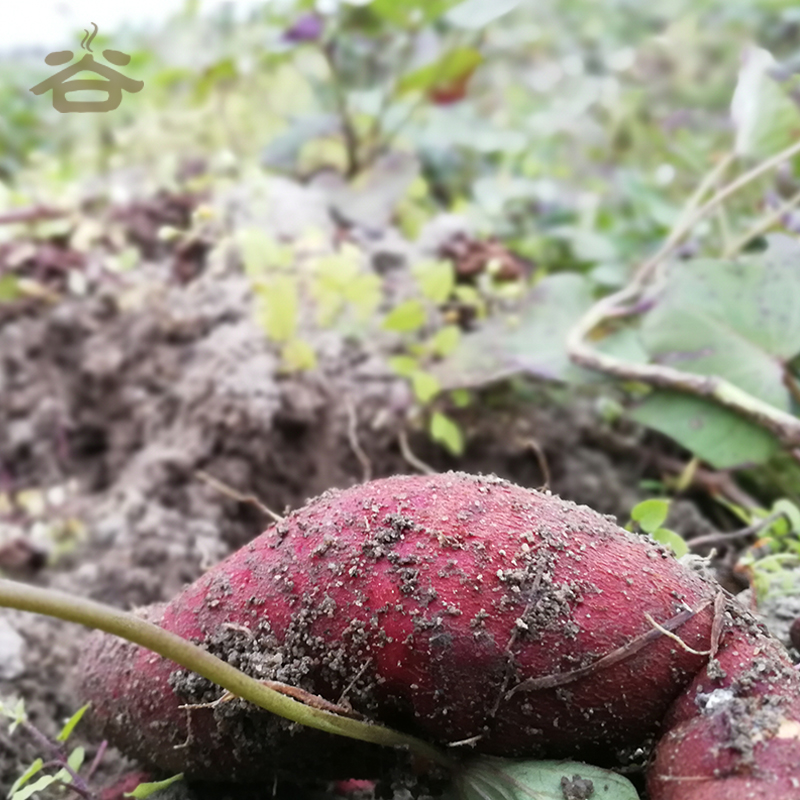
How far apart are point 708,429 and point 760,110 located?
534 millimetres

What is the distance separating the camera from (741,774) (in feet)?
1.51

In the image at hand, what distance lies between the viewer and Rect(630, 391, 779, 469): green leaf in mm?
876

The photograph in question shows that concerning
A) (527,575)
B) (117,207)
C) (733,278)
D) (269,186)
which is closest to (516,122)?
(269,186)

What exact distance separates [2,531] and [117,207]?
2.40 feet

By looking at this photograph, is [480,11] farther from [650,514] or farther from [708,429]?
[650,514]

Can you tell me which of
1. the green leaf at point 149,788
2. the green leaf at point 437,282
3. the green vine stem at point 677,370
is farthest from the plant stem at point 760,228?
the green leaf at point 149,788

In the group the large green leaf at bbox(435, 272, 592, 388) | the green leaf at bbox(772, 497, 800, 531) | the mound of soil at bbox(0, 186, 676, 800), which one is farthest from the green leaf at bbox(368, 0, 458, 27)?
the green leaf at bbox(772, 497, 800, 531)

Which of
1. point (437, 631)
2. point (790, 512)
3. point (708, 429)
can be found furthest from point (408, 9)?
point (437, 631)

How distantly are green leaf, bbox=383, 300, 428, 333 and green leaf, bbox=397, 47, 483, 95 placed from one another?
62 cm

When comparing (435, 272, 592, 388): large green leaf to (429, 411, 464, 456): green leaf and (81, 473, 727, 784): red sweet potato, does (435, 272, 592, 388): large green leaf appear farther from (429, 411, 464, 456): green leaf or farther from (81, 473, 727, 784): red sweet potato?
(81, 473, 727, 784): red sweet potato

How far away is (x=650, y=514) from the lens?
2.22 feet

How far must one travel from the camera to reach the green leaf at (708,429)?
34.5 inches

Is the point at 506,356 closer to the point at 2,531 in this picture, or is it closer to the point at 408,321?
the point at 408,321

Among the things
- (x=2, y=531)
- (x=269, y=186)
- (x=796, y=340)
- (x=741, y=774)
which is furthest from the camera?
(x=269, y=186)
